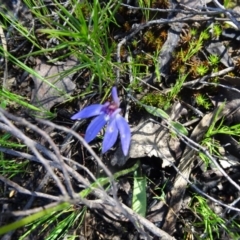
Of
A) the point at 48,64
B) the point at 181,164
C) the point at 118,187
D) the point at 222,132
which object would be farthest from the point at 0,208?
the point at 222,132

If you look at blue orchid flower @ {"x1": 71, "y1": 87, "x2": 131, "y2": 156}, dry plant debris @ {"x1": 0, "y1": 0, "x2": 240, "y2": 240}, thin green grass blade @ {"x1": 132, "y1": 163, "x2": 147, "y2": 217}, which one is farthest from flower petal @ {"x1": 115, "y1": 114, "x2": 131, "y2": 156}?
thin green grass blade @ {"x1": 132, "y1": 163, "x2": 147, "y2": 217}

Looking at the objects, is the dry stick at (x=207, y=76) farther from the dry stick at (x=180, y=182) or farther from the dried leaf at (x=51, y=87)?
the dried leaf at (x=51, y=87)

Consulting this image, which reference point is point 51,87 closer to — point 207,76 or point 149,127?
point 149,127

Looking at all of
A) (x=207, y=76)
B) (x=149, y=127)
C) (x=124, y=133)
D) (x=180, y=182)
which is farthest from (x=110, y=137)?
(x=207, y=76)

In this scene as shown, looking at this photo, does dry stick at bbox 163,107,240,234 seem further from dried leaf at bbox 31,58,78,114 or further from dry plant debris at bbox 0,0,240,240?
dried leaf at bbox 31,58,78,114

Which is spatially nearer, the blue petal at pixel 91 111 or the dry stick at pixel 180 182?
the blue petal at pixel 91 111

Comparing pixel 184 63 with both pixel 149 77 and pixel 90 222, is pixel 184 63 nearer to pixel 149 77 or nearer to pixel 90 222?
pixel 149 77

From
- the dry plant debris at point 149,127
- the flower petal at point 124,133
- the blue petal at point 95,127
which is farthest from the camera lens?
the dry plant debris at point 149,127

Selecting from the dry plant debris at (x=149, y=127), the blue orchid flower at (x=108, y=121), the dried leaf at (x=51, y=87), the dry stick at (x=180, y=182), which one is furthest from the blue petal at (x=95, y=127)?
the dry stick at (x=180, y=182)
